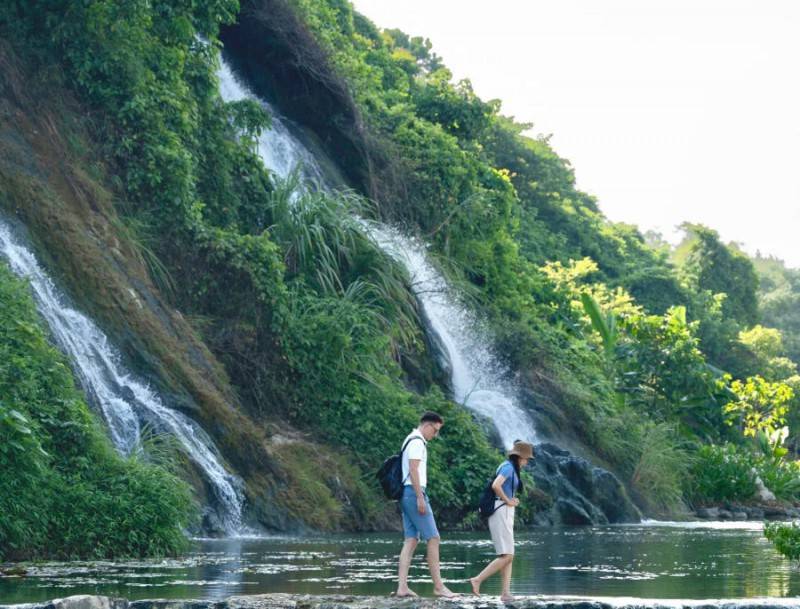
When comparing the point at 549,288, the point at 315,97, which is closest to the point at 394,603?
the point at 315,97

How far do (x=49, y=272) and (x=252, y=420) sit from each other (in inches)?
168

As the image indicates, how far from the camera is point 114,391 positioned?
64.0 ft

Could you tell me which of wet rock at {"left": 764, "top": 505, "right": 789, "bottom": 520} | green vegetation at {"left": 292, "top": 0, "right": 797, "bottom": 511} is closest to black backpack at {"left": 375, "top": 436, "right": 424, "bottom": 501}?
green vegetation at {"left": 292, "top": 0, "right": 797, "bottom": 511}

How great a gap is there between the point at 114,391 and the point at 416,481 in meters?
8.68

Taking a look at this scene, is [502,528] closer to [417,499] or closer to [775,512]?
[417,499]


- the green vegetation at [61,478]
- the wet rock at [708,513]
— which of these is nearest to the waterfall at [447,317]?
the wet rock at [708,513]

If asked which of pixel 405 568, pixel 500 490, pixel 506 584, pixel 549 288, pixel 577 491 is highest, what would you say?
pixel 549 288

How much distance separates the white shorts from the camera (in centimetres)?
1202

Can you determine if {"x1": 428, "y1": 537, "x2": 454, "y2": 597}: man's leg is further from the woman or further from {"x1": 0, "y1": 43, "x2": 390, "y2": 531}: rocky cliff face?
{"x1": 0, "y1": 43, "x2": 390, "y2": 531}: rocky cliff face

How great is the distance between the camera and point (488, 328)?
105ft

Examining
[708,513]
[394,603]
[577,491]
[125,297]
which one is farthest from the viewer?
[708,513]

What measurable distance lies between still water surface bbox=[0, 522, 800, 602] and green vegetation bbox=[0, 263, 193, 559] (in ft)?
2.15

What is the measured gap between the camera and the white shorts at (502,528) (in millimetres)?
12023

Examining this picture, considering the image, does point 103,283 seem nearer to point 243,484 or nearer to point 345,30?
point 243,484
